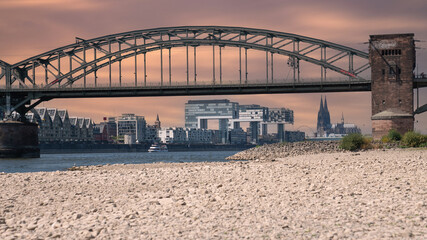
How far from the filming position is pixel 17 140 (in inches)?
4131

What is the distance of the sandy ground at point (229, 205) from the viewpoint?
619 inches

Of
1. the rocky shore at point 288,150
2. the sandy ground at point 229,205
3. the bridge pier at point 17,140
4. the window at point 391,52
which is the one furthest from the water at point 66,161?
the sandy ground at point 229,205

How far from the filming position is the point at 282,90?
95188 mm

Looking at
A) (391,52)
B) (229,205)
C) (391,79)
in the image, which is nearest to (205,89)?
(391,79)

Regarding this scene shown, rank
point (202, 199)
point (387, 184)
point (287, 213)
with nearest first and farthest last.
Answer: point (287, 213) < point (202, 199) < point (387, 184)

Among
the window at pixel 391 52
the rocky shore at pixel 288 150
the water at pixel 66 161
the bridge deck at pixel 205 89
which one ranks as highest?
the window at pixel 391 52

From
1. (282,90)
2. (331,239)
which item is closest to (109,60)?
(282,90)

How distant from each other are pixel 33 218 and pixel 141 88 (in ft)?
266

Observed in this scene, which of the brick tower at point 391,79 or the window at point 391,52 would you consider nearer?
the brick tower at point 391,79

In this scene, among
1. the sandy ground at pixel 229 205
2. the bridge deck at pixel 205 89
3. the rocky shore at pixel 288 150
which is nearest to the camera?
the sandy ground at pixel 229 205

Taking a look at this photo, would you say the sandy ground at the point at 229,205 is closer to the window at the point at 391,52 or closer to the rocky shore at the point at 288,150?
the rocky shore at the point at 288,150

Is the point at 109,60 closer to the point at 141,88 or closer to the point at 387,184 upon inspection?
the point at 141,88

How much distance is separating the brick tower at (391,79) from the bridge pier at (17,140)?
63.9 metres

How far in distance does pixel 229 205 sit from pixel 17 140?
93088 mm
